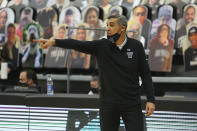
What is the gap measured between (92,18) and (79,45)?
5.41 metres

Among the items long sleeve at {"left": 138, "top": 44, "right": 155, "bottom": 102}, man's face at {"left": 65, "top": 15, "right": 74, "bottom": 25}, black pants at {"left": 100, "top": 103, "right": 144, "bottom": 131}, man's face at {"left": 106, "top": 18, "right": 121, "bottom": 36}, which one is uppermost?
man's face at {"left": 65, "top": 15, "right": 74, "bottom": 25}

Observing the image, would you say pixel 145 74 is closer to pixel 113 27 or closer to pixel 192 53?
pixel 113 27

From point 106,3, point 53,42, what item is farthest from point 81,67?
point 53,42

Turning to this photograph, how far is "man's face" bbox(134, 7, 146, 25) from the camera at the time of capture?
7788 millimetres

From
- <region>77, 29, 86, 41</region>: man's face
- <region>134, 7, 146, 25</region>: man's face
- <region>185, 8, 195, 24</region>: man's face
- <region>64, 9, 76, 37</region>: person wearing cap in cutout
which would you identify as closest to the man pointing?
<region>185, 8, 195, 24</region>: man's face

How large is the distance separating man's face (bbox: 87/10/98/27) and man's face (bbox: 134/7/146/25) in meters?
0.86

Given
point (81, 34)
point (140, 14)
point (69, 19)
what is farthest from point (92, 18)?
point (140, 14)

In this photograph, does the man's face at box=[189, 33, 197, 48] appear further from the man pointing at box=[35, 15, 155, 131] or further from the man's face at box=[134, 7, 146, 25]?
the man pointing at box=[35, 15, 155, 131]

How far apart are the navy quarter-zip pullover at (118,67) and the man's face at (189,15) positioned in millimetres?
4721

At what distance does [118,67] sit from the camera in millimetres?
2887

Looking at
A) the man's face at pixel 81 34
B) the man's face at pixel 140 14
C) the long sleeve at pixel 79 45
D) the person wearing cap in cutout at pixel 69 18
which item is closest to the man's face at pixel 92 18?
the man's face at pixel 81 34

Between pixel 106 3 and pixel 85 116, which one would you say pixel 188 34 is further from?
pixel 85 116

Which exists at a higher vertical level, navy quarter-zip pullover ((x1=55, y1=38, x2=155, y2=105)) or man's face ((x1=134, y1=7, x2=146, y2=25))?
man's face ((x1=134, y1=7, x2=146, y2=25))

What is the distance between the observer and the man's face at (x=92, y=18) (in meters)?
8.21
